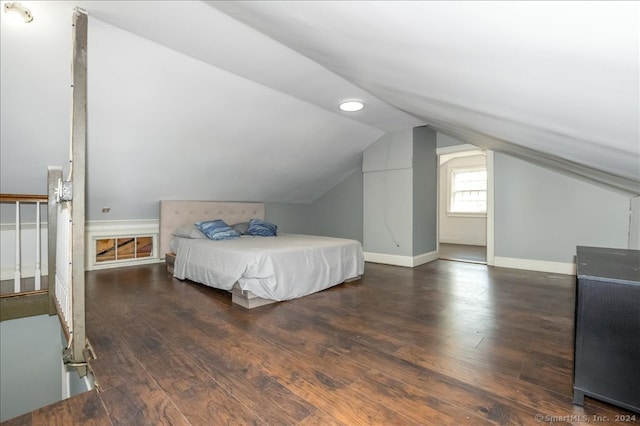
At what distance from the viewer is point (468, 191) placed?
698cm

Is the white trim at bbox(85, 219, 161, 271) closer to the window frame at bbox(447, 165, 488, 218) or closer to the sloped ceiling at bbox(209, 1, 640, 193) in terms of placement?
the sloped ceiling at bbox(209, 1, 640, 193)

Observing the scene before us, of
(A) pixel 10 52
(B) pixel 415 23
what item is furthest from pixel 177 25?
(B) pixel 415 23

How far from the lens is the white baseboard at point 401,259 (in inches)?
174

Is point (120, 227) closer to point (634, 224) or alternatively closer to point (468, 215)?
point (634, 224)

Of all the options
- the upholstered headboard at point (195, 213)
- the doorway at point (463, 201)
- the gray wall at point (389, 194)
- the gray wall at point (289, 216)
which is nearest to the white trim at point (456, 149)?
the gray wall at point (389, 194)

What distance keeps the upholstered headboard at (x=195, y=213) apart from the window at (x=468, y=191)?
187 inches

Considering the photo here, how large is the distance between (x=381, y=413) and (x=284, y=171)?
154 inches

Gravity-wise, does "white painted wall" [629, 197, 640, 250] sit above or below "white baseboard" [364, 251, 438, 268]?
above

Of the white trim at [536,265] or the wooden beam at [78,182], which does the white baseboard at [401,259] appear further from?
the wooden beam at [78,182]

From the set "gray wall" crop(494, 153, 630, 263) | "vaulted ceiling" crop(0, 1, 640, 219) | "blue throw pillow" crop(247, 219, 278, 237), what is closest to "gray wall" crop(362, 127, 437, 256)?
"vaulted ceiling" crop(0, 1, 640, 219)

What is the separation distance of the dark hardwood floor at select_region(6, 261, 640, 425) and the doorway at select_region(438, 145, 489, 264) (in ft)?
13.0

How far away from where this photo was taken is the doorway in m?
6.70

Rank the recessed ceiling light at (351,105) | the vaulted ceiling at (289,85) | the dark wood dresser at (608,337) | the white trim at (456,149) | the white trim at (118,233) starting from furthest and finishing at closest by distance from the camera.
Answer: the white trim at (456,149) → the white trim at (118,233) → the recessed ceiling light at (351,105) → the dark wood dresser at (608,337) → the vaulted ceiling at (289,85)

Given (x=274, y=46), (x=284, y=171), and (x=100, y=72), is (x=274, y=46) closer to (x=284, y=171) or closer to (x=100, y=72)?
(x=100, y=72)
